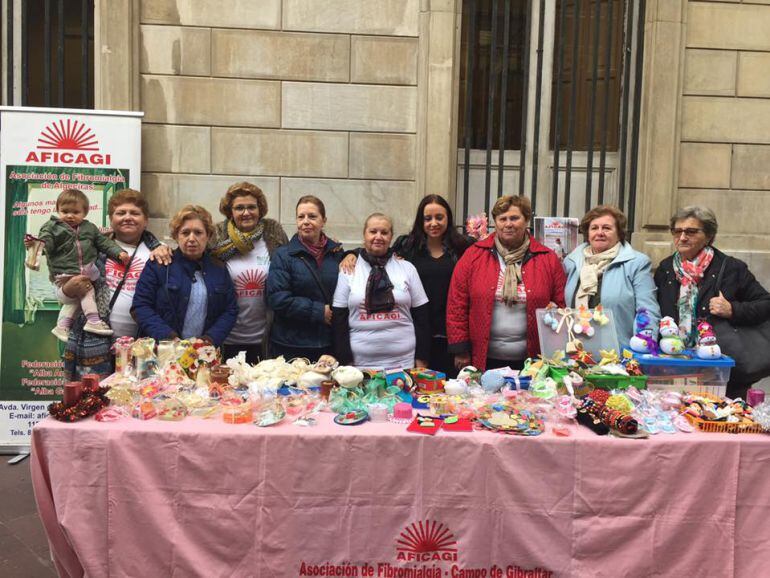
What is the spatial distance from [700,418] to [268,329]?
2725 millimetres

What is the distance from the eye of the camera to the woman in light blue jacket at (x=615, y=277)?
3614 millimetres

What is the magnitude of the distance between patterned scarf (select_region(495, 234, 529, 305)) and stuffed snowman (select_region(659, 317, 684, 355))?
83 centimetres

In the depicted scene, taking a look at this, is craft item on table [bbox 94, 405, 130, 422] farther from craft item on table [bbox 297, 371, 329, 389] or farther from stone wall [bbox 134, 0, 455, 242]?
stone wall [bbox 134, 0, 455, 242]

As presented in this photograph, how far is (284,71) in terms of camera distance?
540 centimetres

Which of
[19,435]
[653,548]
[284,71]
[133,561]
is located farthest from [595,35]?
[19,435]

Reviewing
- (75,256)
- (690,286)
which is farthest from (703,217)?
(75,256)

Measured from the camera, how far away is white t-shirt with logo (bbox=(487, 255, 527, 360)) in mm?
3617

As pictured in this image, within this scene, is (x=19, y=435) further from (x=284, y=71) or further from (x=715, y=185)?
(x=715, y=185)

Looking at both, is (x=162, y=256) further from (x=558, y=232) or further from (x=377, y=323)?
(x=558, y=232)

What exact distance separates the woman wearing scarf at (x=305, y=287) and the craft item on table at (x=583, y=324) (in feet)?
4.69

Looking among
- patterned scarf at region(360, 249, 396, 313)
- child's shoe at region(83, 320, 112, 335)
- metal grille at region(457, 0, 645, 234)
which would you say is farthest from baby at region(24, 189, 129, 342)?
metal grille at region(457, 0, 645, 234)

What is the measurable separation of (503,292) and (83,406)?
228cm

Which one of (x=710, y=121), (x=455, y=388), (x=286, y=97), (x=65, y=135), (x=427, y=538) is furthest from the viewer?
(x=710, y=121)

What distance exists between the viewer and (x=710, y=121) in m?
5.74
